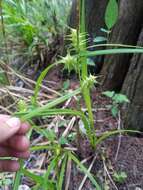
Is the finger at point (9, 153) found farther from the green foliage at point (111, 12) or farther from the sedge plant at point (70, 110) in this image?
the green foliage at point (111, 12)

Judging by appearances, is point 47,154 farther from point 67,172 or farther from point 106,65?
point 106,65

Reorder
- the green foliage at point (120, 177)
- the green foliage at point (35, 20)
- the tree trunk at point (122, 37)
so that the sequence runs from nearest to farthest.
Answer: the green foliage at point (120, 177)
the tree trunk at point (122, 37)
the green foliage at point (35, 20)

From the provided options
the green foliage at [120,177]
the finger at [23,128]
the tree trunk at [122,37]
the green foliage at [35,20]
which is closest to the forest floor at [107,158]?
the green foliage at [120,177]

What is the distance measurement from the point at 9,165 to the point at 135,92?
0.58 metres

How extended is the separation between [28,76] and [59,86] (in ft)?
0.85

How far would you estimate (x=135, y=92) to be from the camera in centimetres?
154

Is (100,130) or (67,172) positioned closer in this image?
(67,172)

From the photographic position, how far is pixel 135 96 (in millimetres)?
1539

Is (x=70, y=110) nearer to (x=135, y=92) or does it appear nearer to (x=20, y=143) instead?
(x=20, y=143)

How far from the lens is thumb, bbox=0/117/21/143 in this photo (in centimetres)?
109

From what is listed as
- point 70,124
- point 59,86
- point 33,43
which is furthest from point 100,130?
point 33,43

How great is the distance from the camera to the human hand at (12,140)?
1.10m

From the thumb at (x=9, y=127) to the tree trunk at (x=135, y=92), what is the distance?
1.95 ft

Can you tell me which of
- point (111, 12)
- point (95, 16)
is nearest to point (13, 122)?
point (111, 12)
